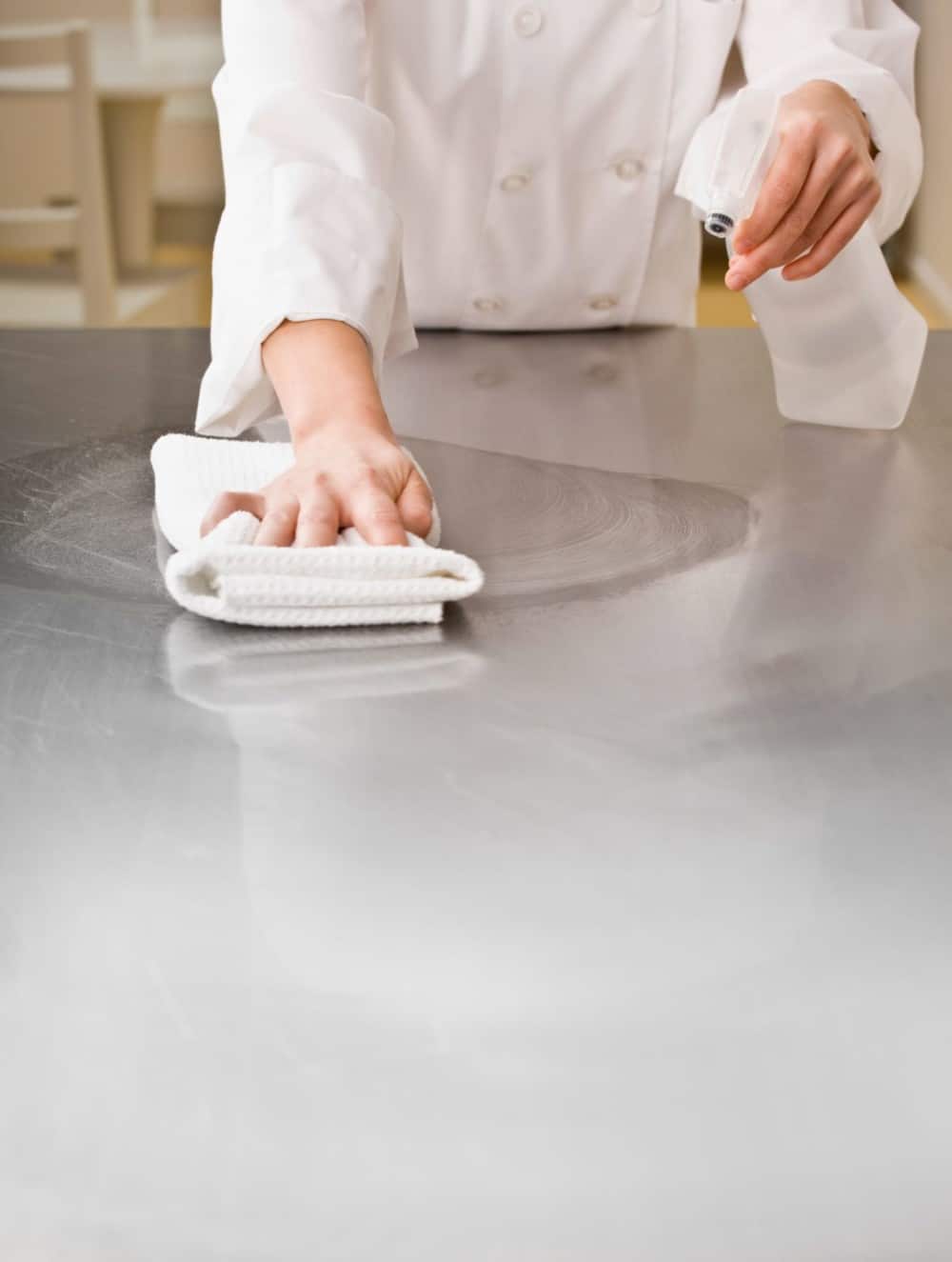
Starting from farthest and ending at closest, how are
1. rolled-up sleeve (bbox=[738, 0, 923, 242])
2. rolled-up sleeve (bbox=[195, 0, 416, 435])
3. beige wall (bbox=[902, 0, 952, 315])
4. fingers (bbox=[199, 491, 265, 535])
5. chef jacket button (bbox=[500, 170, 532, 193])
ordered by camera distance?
beige wall (bbox=[902, 0, 952, 315]), chef jacket button (bbox=[500, 170, 532, 193]), rolled-up sleeve (bbox=[738, 0, 923, 242]), rolled-up sleeve (bbox=[195, 0, 416, 435]), fingers (bbox=[199, 491, 265, 535])

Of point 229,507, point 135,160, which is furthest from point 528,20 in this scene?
point 135,160

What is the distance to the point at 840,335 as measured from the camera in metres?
0.95

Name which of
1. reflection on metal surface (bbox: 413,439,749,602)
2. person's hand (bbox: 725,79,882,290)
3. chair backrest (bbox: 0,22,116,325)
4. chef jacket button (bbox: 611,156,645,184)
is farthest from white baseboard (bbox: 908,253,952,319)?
reflection on metal surface (bbox: 413,439,749,602)

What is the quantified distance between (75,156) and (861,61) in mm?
2653

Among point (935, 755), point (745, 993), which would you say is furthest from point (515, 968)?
point (935, 755)

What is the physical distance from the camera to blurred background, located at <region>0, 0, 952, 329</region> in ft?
11.1

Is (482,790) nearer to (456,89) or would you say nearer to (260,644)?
(260,644)

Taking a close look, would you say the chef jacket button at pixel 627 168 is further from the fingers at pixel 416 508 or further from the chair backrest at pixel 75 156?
the chair backrest at pixel 75 156

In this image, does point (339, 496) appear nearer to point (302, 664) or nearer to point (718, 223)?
point (302, 664)

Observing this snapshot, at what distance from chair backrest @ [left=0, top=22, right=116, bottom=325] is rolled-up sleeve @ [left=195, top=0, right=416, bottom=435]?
2.35 meters

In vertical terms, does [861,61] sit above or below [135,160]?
above

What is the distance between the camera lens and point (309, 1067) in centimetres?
33

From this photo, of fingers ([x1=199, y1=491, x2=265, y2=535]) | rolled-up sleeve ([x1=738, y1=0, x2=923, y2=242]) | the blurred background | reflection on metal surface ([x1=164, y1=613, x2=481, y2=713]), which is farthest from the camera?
the blurred background

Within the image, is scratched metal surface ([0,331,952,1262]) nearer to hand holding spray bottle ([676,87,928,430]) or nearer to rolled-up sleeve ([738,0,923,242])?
hand holding spray bottle ([676,87,928,430])
